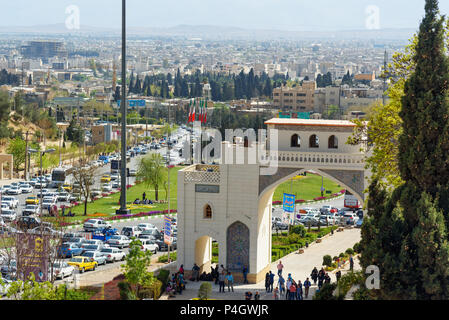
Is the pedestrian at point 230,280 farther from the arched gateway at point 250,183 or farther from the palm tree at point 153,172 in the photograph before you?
the palm tree at point 153,172

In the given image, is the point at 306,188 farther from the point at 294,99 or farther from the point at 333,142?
the point at 294,99

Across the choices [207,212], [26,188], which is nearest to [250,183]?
[207,212]

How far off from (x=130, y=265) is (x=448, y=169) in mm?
9584

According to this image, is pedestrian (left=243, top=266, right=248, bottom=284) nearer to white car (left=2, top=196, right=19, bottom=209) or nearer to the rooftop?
the rooftop

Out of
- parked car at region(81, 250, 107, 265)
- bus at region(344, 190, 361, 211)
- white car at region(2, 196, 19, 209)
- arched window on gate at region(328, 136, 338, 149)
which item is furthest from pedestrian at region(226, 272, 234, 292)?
white car at region(2, 196, 19, 209)

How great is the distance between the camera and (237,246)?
26.0 meters

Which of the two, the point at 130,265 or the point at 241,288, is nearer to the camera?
the point at 130,265

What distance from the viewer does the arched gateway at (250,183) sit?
25.6m

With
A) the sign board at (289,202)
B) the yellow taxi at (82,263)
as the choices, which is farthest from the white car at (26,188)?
the sign board at (289,202)

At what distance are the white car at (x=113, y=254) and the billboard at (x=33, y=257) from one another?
6.50 metres

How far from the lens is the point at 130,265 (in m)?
22.4

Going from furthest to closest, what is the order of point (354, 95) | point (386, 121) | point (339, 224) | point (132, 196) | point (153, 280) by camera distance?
1. point (354, 95)
2. point (132, 196)
3. point (339, 224)
4. point (153, 280)
5. point (386, 121)
